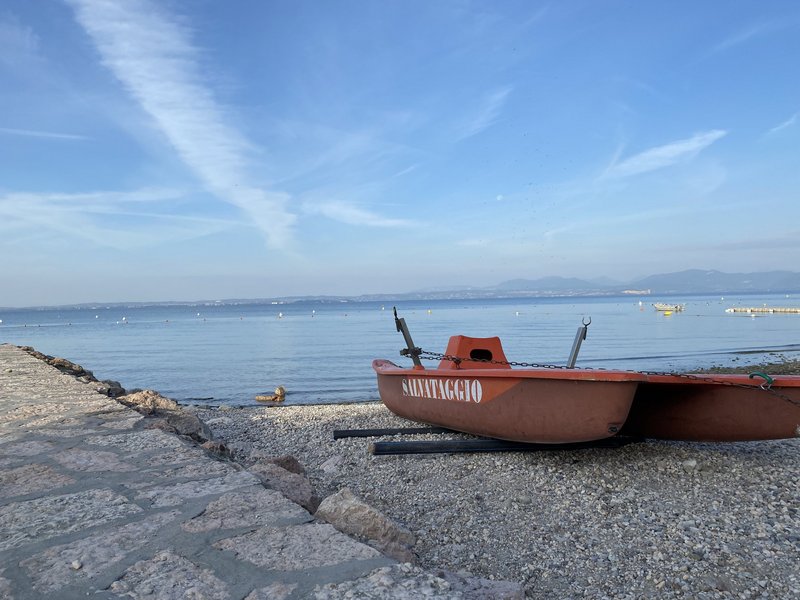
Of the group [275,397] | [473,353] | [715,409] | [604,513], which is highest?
[473,353]

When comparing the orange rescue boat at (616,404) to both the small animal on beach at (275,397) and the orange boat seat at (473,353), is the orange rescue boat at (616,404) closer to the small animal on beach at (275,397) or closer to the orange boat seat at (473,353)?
the orange boat seat at (473,353)

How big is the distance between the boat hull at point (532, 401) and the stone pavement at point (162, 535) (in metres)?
2.83

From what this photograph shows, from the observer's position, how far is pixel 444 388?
Answer: 22.4 ft

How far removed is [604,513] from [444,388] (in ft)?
8.27

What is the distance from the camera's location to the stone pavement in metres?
2.21

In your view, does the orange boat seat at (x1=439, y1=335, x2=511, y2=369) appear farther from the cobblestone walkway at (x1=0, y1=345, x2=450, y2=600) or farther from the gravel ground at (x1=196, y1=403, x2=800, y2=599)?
the cobblestone walkway at (x1=0, y1=345, x2=450, y2=600)

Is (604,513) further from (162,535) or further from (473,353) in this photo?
(162,535)

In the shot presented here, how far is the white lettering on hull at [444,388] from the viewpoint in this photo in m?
6.24

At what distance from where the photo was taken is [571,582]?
3576mm

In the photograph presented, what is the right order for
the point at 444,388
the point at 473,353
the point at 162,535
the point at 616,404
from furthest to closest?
1. the point at 473,353
2. the point at 444,388
3. the point at 616,404
4. the point at 162,535

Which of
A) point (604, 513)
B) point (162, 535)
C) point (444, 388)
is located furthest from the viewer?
point (444, 388)

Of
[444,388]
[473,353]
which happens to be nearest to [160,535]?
[444,388]

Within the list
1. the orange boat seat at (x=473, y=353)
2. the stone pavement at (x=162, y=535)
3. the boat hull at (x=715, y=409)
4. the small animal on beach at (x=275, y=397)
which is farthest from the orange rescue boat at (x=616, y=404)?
the small animal on beach at (x=275, y=397)

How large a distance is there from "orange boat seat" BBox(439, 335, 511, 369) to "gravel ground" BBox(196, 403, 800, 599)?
1.37 m
